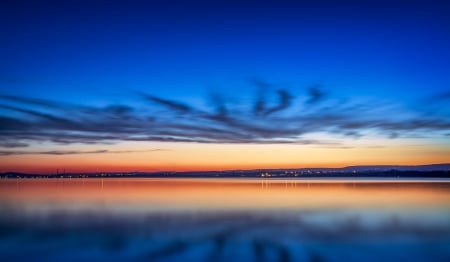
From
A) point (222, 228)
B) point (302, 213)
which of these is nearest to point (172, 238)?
point (222, 228)

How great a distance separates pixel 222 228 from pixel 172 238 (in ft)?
A: 10.8

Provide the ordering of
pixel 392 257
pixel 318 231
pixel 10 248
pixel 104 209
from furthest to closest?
pixel 104 209 → pixel 318 231 → pixel 10 248 → pixel 392 257

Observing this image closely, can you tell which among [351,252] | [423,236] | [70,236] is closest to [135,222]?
[70,236]

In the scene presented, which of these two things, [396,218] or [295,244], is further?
[396,218]

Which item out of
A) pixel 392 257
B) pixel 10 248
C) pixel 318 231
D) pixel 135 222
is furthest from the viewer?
pixel 135 222

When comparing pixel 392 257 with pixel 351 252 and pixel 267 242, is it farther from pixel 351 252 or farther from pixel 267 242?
pixel 267 242

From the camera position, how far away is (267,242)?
15438 mm

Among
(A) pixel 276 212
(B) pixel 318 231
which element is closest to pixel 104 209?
(A) pixel 276 212

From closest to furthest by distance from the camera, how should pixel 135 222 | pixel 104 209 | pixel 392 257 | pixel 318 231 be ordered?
pixel 392 257 < pixel 318 231 < pixel 135 222 < pixel 104 209

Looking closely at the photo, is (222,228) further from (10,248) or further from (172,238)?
(10,248)

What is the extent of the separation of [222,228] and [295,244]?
4.67 meters

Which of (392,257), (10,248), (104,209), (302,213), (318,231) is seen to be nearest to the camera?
(392,257)

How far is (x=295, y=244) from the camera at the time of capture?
15.2m

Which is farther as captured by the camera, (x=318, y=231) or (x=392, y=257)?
(x=318, y=231)
